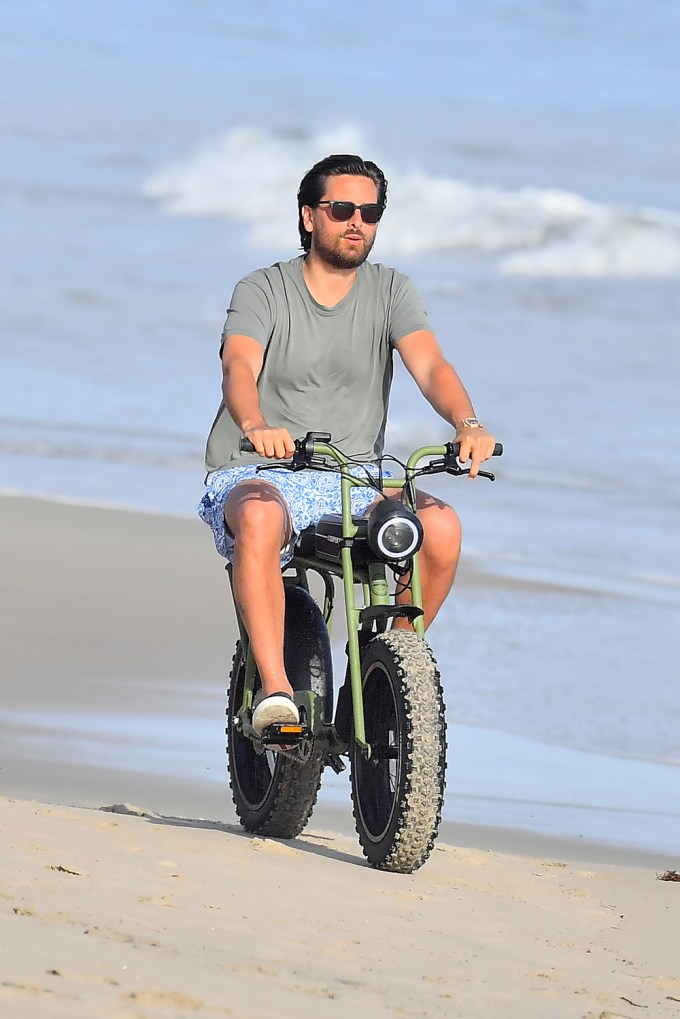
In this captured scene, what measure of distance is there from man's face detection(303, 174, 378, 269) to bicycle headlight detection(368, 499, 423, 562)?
2.64 ft

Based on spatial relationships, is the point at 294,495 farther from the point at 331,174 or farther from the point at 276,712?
the point at 331,174

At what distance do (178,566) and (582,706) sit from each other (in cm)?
299

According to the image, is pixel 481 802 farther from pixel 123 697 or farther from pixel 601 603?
pixel 601 603

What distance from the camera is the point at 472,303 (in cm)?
2316

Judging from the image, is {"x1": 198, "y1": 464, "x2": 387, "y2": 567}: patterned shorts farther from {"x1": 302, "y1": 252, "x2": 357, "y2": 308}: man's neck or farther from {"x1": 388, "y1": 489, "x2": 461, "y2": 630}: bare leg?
{"x1": 302, "y1": 252, "x2": 357, "y2": 308}: man's neck

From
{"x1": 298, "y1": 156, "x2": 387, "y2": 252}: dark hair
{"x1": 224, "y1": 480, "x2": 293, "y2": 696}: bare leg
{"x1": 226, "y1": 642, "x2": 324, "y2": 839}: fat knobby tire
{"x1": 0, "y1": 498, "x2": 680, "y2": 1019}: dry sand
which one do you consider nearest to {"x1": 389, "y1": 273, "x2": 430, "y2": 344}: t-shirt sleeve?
{"x1": 298, "y1": 156, "x2": 387, "y2": 252}: dark hair

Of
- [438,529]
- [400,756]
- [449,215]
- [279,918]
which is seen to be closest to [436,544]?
[438,529]

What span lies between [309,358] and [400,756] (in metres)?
1.15

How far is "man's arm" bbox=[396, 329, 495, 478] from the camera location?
4.96 meters

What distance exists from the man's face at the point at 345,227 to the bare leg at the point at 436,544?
0.67 meters

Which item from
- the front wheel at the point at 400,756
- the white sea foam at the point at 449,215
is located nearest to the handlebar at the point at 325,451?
the front wheel at the point at 400,756

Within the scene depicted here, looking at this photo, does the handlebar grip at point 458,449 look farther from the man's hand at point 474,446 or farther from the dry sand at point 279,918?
the dry sand at point 279,918

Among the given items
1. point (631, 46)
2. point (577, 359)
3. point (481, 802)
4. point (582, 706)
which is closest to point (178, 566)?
point (582, 706)

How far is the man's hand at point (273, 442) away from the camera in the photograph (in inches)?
182
